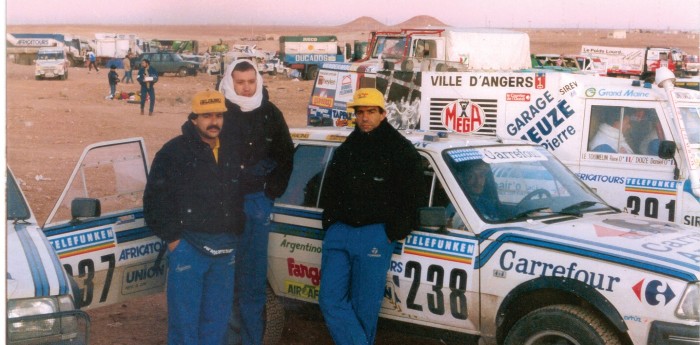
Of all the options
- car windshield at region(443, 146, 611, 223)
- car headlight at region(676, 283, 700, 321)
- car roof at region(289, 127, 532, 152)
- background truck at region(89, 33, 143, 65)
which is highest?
background truck at region(89, 33, 143, 65)

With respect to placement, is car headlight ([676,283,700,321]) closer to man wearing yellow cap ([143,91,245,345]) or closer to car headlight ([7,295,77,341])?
man wearing yellow cap ([143,91,245,345])

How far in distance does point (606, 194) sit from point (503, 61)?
10787mm

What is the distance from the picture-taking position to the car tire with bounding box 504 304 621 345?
179 inches

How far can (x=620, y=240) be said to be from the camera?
4848 mm

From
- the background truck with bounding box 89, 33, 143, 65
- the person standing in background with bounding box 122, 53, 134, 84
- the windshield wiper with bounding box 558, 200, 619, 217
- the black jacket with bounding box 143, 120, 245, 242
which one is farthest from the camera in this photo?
the background truck with bounding box 89, 33, 143, 65

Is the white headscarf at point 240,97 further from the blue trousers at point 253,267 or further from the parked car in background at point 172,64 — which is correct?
the parked car in background at point 172,64

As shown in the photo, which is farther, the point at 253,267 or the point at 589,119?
the point at 589,119

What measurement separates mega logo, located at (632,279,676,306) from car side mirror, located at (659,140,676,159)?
3.76 meters

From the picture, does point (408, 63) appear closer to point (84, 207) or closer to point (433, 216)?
point (433, 216)

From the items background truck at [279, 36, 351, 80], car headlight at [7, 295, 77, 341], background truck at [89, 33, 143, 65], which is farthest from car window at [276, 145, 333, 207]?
background truck at [89, 33, 143, 65]

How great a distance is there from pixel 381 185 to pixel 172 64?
42316mm

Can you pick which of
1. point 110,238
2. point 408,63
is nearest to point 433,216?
point 110,238

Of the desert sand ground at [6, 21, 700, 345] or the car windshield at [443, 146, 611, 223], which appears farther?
the desert sand ground at [6, 21, 700, 345]

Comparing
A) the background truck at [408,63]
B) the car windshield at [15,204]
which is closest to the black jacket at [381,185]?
the car windshield at [15,204]
